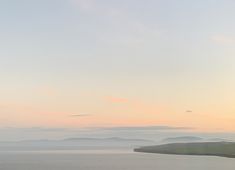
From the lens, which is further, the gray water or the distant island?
the distant island

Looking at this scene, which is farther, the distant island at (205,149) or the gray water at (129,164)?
the distant island at (205,149)

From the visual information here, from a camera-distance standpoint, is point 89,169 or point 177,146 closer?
point 89,169

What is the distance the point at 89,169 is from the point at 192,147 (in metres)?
63.5

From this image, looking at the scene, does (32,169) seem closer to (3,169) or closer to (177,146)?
(3,169)

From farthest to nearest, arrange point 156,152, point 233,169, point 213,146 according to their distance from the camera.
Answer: point 156,152
point 213,146
point 233,169

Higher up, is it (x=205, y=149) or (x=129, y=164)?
(x=205, y=149)

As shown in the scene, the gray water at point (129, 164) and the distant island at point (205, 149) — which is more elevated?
the distant island at point (205, 149)

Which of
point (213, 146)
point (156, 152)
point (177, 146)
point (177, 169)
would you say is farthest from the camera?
point (156, 152)

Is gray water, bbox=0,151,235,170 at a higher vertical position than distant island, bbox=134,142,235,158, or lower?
lower

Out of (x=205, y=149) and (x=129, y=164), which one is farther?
(x=205, y=149)

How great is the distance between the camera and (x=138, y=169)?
7931cm

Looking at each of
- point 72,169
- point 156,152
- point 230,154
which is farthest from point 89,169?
point 156,152

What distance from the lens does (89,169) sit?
81562mm

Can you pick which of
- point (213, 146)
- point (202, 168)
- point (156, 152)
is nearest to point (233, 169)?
point (202, 168)
